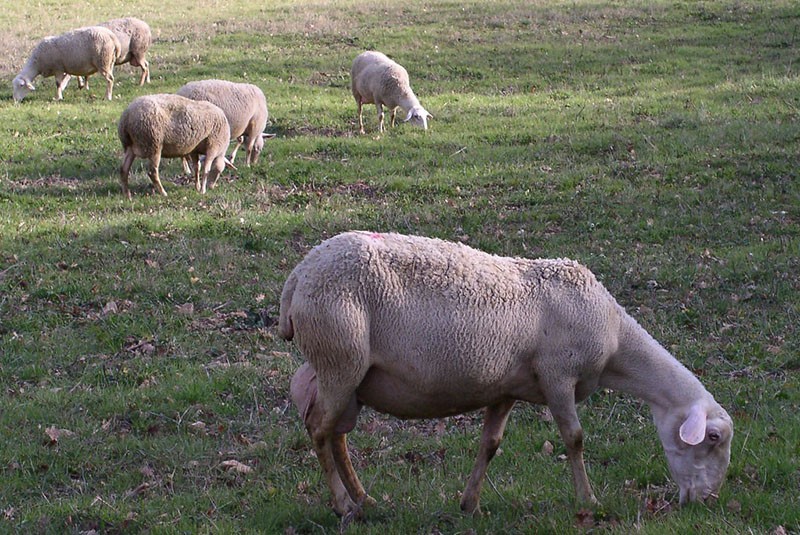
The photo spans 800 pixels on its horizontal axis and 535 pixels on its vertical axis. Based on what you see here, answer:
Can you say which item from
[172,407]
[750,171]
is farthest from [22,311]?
[750,171]

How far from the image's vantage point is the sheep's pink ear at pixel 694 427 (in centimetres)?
507

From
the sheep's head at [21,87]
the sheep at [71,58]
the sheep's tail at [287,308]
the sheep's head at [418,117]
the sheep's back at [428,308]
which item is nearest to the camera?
the sheep's back at [428,308]

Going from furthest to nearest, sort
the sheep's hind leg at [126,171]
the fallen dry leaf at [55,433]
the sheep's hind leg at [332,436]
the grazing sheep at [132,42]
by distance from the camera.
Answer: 1. the grazing sheep at [132,42]
2. the sheep's hind leg at [126,171]
3. the fallen dry leaf at [55,433]
4. the sheep's hind leg at [332,436]

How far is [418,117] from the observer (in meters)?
16.7

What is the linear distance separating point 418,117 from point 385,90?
1.06m

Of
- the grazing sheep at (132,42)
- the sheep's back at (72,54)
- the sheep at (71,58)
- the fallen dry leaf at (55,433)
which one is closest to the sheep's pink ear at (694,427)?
the fallen dry leaf at (55,433)

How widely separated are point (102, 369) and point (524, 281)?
3.79m

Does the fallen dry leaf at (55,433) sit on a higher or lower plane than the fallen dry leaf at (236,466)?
lower

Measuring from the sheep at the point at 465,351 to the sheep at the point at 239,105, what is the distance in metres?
10.3

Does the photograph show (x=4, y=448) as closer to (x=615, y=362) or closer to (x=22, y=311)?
(x=22, y=311)

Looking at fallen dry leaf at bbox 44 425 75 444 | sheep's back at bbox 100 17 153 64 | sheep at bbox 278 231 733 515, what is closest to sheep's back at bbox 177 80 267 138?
sheep's back at bbox 100 17 153 64

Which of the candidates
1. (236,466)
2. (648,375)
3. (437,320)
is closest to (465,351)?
(437,320)

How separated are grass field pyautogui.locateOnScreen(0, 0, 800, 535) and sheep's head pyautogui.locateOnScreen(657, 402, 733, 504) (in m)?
0.13

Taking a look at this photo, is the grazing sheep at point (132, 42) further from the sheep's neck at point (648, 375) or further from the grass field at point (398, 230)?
the sheep's neck at point (648, 375)
